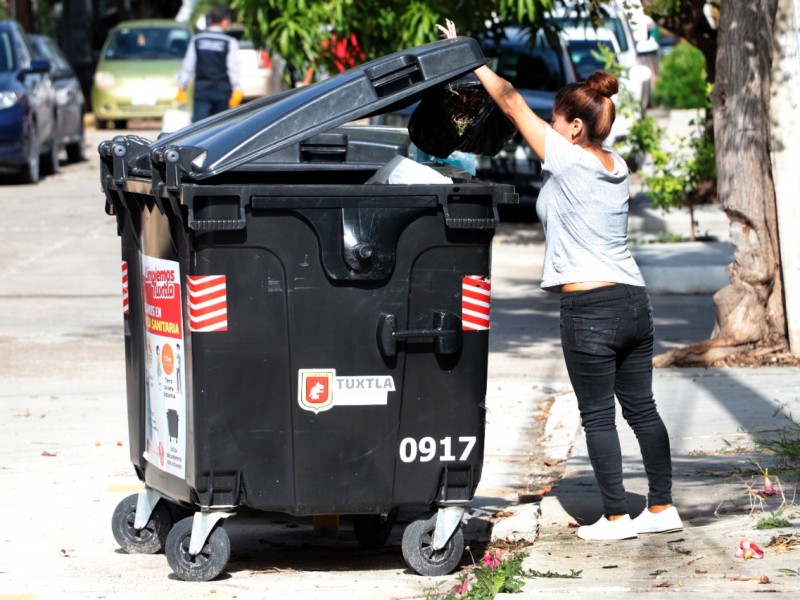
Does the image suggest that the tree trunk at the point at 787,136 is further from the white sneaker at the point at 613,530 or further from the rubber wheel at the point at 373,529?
the rubber wheel at the point at 373,529

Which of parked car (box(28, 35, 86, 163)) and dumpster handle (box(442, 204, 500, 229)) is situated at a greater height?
dumpster handle (box(442, 204, 500, 229))

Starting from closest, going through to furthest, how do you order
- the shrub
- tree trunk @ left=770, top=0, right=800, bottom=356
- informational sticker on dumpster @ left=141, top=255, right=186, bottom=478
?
informational sticker on dumpster @ left=141, top=255, right=186, bottom=478 < tree trunk @ left=770, top=0, right=800, bottom=356 < the shrub

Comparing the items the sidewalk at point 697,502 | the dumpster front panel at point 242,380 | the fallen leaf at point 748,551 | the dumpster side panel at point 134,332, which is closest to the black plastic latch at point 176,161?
the dumpster front panel at point 242,380

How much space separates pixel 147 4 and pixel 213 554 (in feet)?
126

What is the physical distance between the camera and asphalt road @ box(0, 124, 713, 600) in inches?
200

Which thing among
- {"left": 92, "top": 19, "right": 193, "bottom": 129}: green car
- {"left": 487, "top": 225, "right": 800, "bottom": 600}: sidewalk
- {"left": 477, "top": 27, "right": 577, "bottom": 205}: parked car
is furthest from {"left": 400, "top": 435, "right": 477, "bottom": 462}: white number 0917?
{"left": 92, "top": 19, "right": 193, "bottom": 129}: green car

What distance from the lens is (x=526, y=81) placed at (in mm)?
15820

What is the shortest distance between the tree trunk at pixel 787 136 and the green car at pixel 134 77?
17835mm

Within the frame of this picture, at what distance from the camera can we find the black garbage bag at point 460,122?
5324 millimetres

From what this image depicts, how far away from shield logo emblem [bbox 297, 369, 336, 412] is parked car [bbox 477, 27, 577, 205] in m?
10.2

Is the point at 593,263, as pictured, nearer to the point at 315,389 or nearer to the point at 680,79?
the point at 315,389

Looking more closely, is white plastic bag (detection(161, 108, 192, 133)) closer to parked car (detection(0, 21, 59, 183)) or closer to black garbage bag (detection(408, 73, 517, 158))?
parked car (detection(0, 21, 59, 183))

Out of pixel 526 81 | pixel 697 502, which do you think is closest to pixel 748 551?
pixel 697 502

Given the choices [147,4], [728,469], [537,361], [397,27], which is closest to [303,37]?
[397,27]
